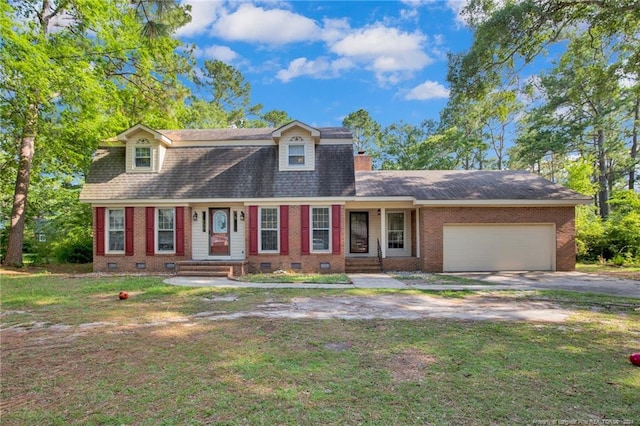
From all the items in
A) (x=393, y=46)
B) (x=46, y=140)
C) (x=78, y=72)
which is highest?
(x=393, y=46)

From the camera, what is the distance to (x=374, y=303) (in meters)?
7.47

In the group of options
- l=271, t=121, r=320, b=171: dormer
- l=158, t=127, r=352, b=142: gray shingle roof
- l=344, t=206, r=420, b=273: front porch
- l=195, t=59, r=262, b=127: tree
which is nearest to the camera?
l=271, t=121, r=320, b=171: dormer

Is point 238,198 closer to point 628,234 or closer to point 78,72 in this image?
point 78,72

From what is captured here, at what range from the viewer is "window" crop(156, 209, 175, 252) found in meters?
12.9

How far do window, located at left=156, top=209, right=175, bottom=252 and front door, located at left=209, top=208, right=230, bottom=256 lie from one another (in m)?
1.39

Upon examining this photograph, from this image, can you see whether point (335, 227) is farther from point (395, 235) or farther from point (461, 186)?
point (461, 186)

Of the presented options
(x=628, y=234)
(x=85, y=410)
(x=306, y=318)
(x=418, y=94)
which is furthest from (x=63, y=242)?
(x=628, y=234)

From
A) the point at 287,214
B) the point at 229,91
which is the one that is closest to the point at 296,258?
the point at 287,214

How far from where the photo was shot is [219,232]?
13180mm

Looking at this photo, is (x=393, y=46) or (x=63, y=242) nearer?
(x=393, y=46)

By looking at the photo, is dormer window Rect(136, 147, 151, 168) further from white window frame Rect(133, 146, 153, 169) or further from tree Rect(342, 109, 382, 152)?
tree Rect(342, 109, 382, 152)

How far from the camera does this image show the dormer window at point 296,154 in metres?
13.5

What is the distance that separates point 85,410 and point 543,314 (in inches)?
290

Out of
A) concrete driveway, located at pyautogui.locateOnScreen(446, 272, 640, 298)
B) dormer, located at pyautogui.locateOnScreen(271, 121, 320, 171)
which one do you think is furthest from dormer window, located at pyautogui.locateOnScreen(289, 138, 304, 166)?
concrete driveway, located at pyautogui.locateOnScreen(446, 272, 640, 298)
